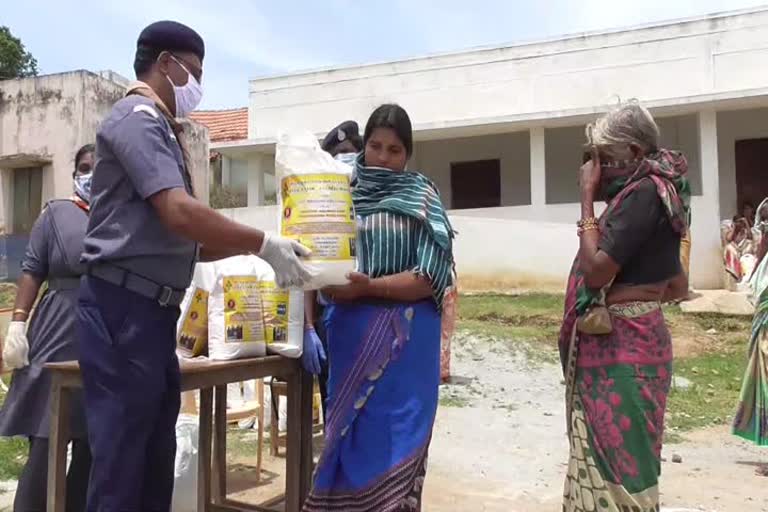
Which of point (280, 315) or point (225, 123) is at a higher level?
point (225, 123)

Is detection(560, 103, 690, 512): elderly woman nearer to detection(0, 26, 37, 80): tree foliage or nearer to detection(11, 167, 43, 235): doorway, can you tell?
detection(11, 167, 43, 235): doorway

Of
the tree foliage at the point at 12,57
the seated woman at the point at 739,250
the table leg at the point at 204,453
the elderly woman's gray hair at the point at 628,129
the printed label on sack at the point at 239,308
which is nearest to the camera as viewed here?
the elderly woman's gray hair at the point at 628,129

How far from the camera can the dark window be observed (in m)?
15.1

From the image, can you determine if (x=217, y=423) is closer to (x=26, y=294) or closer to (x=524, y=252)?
(x=26, y=294)

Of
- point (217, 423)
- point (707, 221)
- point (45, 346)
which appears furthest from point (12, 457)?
point (707, 221)

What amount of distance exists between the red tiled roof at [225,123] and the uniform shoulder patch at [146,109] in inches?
605

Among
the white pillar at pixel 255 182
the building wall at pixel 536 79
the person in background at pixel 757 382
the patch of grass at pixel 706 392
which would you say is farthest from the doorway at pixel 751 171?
the white pillar at pixel 255 182

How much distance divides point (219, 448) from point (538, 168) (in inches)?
396

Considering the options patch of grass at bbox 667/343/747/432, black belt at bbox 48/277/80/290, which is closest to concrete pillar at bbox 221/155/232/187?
patch of grass at bbox 667/343/747/432

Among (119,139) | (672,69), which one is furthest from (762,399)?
(672,69)

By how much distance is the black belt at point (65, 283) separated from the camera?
300 centimetres

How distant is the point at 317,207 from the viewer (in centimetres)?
213

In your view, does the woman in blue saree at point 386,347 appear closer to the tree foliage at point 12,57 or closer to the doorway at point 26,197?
the doorway at point 26,197

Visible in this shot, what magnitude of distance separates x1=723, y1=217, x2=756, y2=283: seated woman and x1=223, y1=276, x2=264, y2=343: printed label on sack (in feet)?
32.3
